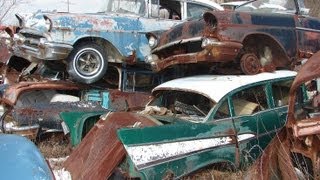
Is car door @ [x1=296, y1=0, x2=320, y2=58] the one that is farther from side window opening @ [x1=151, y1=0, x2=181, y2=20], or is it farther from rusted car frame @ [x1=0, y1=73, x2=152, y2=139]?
rusted car frame @ [x1=0, y1=73, x2=152, y2=139]

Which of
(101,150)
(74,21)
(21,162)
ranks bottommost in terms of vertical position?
(101,150)

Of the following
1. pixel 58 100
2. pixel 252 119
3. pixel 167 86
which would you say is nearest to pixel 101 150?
pixel 167 86

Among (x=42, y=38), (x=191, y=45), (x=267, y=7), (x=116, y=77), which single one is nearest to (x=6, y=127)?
(x=42, y=38)

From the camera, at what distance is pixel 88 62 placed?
361 inches

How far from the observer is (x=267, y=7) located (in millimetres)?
8641

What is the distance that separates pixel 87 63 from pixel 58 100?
839 millimetres

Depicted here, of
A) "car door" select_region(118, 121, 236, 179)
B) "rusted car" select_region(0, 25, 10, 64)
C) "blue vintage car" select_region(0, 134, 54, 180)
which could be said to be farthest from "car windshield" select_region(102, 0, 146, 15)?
"blue vintage car" select_region(0, 134, 54, 180)

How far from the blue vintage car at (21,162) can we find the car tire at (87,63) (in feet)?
17.8

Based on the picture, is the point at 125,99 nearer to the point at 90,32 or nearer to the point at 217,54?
Result: the point at 90,32

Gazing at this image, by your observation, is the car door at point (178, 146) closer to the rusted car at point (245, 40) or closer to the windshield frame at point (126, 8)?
the rusted car at point (245, 40)

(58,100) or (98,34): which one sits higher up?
(98,34)

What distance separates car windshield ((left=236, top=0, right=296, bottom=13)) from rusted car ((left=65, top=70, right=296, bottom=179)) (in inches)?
82.9

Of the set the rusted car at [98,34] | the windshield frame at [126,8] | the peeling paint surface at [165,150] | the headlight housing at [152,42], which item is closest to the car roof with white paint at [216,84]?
the peeling paint surface at [165,150]

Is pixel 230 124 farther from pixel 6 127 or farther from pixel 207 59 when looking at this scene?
pixel 6 127
